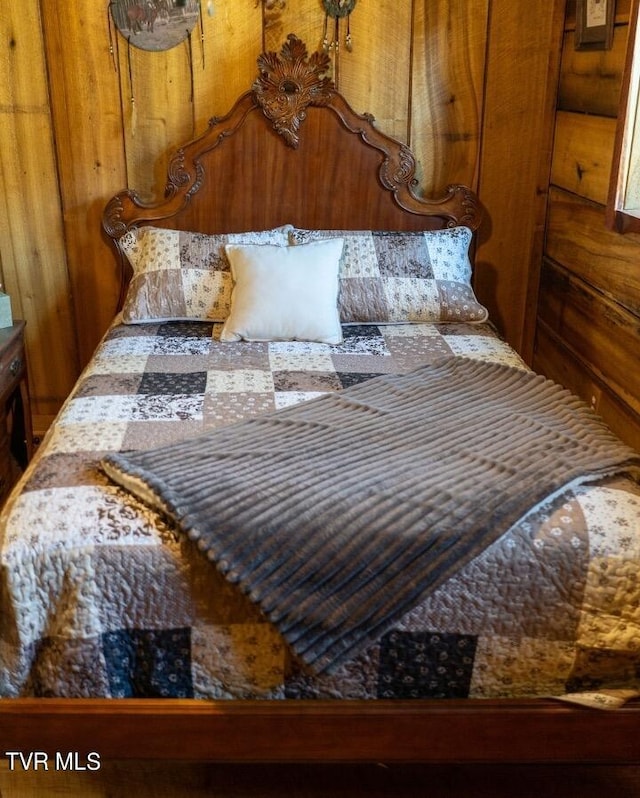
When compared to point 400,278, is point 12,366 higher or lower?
lower

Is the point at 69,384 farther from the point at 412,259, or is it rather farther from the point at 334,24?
the point at 334,24

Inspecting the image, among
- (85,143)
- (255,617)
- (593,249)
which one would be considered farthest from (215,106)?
(255,617)

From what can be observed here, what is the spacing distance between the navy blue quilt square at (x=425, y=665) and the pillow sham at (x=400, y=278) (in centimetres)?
133

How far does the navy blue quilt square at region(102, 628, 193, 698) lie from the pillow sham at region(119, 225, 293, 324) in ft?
4.32

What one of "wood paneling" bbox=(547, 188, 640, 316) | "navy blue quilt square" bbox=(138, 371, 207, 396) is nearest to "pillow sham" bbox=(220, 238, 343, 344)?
"navy blue quilt square" bbox=(138, 371, 207, 396)

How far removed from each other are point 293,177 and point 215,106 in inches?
14.4

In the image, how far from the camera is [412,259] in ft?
8.86

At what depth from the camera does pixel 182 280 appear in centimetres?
263

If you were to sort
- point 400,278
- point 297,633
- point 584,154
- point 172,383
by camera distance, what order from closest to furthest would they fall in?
point 297,633, point 172,383, point 584,154, point 400,278

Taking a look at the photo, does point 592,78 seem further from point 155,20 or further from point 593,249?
point 155,20

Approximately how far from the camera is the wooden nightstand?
2561mm

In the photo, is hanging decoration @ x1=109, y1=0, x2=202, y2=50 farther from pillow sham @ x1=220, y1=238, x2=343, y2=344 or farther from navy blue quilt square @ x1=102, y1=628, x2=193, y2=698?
navy blue quilt square @ x1=102, y1=628, x2=193, y2=698

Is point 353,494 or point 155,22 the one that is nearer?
point 353,494

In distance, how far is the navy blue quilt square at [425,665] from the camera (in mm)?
1503
